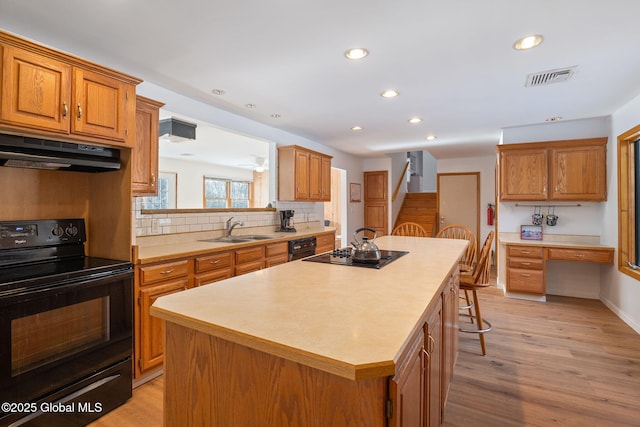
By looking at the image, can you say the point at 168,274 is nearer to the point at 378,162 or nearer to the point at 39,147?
the point at 39,147

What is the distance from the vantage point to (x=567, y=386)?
2285 mm

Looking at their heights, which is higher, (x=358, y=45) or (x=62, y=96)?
(x=358, y=45)

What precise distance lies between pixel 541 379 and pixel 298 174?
340 centimetres

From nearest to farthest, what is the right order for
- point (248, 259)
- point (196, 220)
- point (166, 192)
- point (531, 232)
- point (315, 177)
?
point (248, 259) → point (196, 220) → point (531, 232) → point (315, 177) → point (166, 192)

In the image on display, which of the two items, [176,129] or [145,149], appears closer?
[145,149]

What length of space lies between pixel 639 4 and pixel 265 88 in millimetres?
2626

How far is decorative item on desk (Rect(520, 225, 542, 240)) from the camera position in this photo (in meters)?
4.49

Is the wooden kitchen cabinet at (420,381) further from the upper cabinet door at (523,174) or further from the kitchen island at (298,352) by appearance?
the upper cabinet door at (523,174)

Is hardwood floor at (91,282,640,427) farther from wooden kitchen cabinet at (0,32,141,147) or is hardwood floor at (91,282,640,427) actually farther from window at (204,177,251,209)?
window at (204,177,251,209)

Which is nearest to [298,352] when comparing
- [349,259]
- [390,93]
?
[349,259]

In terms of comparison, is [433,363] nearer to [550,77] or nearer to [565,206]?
[550,77]

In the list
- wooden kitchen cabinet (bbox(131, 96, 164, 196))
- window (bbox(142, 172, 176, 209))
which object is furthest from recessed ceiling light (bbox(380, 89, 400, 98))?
window (bbox(142, 172, 176, 209))

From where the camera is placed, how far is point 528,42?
2.20m

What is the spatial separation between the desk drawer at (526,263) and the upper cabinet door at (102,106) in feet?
14.8
